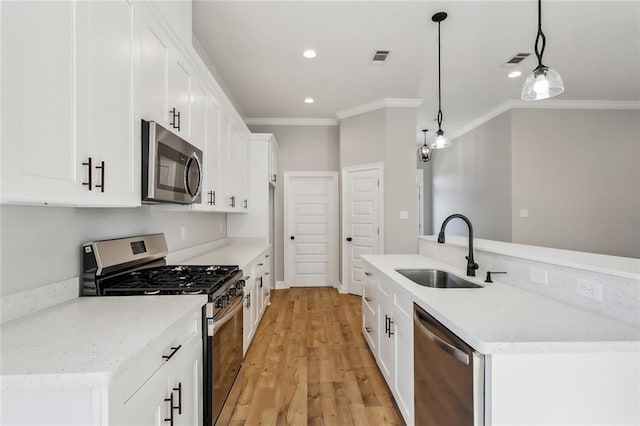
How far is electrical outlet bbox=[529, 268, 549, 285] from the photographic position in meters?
1.51

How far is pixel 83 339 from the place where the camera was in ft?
3.10

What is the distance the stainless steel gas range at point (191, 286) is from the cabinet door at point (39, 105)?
655mm

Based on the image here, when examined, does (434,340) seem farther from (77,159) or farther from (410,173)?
(410,173)

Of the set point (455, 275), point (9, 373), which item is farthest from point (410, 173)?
point (9, 373)

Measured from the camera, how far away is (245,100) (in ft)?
14.7

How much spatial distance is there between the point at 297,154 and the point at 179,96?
137 inches

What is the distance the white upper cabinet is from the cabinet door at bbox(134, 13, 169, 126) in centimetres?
8

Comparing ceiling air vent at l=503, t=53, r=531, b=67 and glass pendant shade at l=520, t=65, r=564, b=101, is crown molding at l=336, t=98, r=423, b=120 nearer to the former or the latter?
A: ceiling air vent at l=503, t=53, r=531, b=67

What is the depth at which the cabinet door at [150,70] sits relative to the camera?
4.71ft

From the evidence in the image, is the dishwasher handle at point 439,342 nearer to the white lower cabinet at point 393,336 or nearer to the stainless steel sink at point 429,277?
the white lower cabinet at point 393,336

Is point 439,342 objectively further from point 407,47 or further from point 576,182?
point 576,182

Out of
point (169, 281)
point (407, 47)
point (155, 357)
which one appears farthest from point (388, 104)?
point (155, 357)

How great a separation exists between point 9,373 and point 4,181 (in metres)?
0.49

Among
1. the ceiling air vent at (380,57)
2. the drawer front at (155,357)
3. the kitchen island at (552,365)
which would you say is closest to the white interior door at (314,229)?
the ceiling air vent at (380,57)
